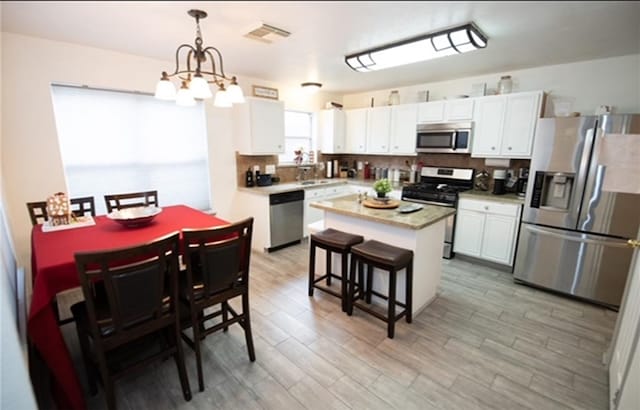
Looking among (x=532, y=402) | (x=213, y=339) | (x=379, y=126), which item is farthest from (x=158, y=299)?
(x=379, y=126)

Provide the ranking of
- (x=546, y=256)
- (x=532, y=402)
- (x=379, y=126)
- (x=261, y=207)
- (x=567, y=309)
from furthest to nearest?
(x=379, y=126)
(x=261, y=207)
(x=546, y=256)
(x=567, y=309)
(x=532, y=402)

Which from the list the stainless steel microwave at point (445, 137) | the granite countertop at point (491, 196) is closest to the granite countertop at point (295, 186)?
the stainless steel microwave at point (445, 137)

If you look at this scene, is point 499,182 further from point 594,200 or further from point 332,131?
point 332,131

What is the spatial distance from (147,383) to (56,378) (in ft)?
1.59

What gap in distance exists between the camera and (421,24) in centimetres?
202

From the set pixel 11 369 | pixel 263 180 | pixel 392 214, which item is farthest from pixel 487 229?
pixel 11 369

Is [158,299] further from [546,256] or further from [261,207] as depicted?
[546,256]

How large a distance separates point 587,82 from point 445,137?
1497 millimetres

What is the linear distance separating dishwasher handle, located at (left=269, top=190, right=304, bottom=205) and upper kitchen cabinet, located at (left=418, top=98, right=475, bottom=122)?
2.04 meters

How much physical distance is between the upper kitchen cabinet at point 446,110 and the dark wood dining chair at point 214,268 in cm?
327

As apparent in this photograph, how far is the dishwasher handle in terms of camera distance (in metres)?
3.83

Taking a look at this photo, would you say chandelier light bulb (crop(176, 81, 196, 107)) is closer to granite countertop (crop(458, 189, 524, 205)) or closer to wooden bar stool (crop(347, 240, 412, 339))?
wooden bar stool (crop(347, 240, 412, 339))

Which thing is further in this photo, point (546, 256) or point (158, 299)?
point (546, 256)

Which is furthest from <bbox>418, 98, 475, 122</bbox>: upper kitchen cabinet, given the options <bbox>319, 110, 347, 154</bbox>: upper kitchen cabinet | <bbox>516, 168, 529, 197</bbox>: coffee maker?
<bbox>319, 110, 347, 154</bbox>: upper kitchen cabinet
